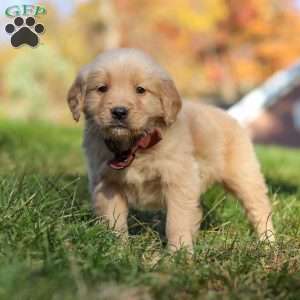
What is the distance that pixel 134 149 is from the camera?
331 cm

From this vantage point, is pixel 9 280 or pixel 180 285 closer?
pixel 9 280

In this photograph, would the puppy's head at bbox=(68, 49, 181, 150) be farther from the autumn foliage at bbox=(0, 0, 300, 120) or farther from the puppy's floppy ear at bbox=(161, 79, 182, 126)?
the autumn foliage at bbox=(0, 0, 300, 120)

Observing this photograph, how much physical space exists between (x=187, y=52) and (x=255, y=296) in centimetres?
2185

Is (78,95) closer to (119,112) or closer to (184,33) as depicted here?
(119,112)

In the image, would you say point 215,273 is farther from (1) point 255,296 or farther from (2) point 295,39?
(2) point 295,39

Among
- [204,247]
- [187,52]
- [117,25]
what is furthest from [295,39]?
[204,247]

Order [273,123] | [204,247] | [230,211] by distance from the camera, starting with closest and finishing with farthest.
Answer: [204,247], [230,211], [273,123]

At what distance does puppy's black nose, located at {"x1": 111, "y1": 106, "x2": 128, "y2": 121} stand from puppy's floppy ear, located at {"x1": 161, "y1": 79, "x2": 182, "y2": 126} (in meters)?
0.27

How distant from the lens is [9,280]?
198cm

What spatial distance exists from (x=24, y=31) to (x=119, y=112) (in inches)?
60.4

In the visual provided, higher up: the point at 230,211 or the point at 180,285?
the point at 180,285

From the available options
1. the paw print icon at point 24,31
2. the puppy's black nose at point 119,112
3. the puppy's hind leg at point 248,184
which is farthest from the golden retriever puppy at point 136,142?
the paw print icon at point 24,31

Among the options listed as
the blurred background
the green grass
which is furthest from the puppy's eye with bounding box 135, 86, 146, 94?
the blurred background

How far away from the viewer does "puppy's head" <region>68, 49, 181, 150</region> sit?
10.2ft
